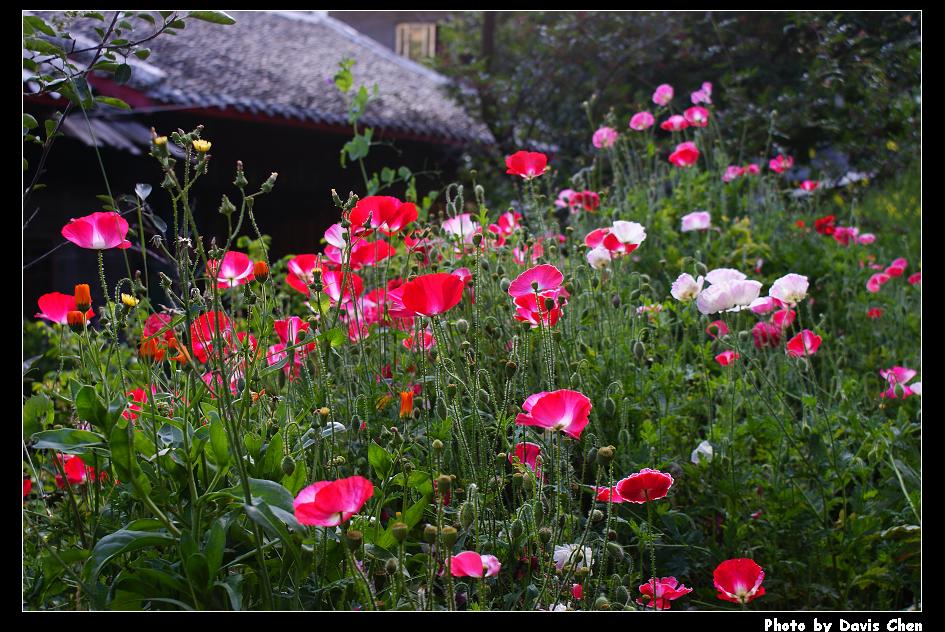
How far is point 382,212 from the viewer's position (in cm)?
158

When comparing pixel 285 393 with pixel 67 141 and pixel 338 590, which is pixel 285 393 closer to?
pixel 338 590

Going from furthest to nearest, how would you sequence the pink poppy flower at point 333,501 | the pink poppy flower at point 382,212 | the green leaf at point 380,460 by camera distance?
the pink poppy flower at point 382,212 → the green leaf at point 380,460 → the pink poppy flower at point 333,501

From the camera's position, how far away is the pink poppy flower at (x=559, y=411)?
3.62 feet

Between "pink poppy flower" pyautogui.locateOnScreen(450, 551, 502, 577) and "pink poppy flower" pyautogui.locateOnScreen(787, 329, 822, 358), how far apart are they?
111 centimetres

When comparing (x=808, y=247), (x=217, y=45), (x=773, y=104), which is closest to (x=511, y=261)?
(x=808, y=247)

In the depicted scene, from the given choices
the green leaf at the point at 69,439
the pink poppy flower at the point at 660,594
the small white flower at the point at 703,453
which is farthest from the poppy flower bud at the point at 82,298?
the small white flower at the point at 703,453

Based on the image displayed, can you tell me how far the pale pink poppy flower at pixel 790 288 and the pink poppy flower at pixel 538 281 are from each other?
63cm

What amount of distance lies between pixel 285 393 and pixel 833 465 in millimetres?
1157

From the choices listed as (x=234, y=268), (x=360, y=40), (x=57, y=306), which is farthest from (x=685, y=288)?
(x=360, y=40)

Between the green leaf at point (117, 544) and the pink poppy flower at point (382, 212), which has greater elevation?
the pink poppy flower at point (382, 212)

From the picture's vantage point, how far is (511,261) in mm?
2586

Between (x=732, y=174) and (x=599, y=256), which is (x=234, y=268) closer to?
(x=599, y=256)

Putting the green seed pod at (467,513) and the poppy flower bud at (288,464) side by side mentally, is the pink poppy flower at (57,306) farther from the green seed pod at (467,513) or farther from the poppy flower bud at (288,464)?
the green seed pod at (467,513)
